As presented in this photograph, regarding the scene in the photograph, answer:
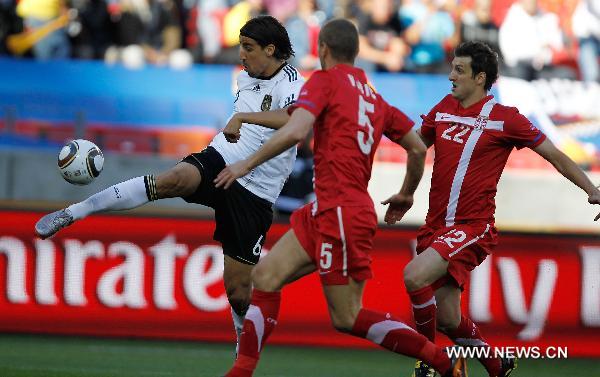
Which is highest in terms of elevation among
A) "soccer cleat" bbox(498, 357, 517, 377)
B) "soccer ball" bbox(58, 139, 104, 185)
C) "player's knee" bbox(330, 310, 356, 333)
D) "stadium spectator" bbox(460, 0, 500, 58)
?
"stadium spectator" bbox(460, 0, 500, 58)

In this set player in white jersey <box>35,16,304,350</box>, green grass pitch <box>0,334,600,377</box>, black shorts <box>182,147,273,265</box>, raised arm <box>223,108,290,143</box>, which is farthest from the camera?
green grass pitch <box>0,334,600,377</box>

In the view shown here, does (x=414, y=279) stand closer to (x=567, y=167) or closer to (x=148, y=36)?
(x=567, y=167)

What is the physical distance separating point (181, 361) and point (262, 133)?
2.23m

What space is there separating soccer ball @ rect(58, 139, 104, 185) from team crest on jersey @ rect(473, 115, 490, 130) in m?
2.41

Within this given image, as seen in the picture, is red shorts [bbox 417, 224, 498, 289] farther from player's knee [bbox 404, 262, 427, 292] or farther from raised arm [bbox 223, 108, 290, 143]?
raised arm [bbox 223, 108, 290, 143]

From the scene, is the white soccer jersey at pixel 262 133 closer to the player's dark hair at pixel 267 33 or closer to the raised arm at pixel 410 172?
the player's dark hair at pixel 267 33

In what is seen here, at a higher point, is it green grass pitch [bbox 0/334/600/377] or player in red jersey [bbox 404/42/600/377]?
player in red jersey [bbox 404/42/600/377]

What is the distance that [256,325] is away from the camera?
6.19m

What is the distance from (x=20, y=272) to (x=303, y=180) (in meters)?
3.60

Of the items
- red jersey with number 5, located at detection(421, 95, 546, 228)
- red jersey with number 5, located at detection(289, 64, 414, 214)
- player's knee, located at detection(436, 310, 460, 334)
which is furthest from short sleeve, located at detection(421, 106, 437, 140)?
red jersey with number 5, located at detection(289, 64, 414, 214)

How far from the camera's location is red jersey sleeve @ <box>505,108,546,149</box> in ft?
23.5

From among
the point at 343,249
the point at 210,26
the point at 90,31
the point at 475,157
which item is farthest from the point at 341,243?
the point at 90,31

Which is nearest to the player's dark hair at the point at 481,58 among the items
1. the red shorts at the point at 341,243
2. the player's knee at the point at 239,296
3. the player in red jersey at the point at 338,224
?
the player in red jersey at the point at 338,224

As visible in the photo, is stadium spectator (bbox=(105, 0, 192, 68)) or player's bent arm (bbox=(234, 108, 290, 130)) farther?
stadium spectator (bbox=(105, 0, 192, 68))
